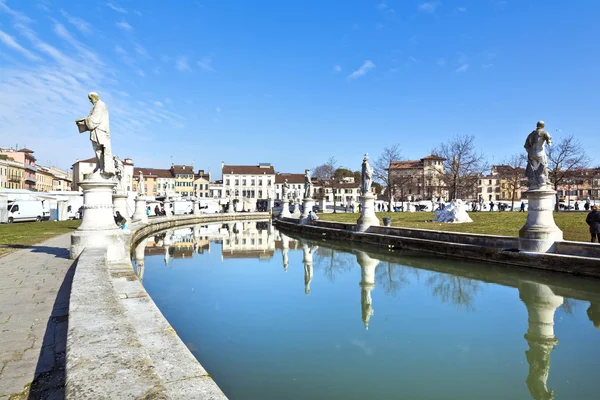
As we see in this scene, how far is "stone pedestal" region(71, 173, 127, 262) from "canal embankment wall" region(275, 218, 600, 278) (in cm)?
1115

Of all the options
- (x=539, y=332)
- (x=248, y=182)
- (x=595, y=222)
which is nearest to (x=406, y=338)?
(x=539, y=332)

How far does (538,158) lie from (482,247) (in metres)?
3.50

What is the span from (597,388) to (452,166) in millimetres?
44076

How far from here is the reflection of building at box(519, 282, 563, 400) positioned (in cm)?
448

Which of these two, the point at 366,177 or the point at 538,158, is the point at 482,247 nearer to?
the point at 538,158

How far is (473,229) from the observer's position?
66.4 feet

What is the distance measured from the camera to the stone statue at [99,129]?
28.9ft

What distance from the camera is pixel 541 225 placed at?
11664mm

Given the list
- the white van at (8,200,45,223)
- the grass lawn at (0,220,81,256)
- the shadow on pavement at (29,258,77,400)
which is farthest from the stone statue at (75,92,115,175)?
the white van at (8,200,45,223)

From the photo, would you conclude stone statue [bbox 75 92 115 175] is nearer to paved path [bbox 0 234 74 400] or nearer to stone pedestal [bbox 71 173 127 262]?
stone pedestal [bbox 71 173 127 262]

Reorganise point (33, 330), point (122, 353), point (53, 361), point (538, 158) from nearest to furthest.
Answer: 1. point (122, 353)
2. point (53, 361)
3. point (33, 330)
4. point (538, 158)

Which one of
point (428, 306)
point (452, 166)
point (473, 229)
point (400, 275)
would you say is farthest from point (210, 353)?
Answer: point (452, 166)

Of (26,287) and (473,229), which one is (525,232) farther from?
(26,287)

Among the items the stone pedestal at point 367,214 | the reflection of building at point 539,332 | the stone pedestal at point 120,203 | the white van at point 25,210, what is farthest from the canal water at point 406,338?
the white van at point 25,210
